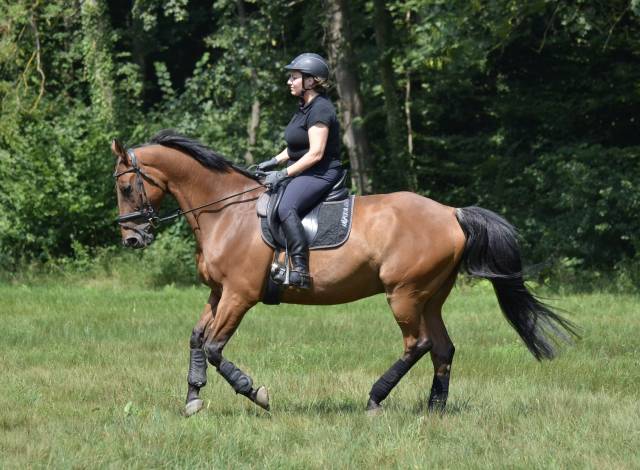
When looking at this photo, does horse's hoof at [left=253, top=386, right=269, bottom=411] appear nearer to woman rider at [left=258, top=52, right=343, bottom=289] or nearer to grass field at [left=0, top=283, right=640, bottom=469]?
grass field at [left=0, top=283, right=640, bottom=469]

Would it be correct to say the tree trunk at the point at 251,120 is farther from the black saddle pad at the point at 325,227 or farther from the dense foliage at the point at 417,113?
the black saddle pad at the point at 325,227

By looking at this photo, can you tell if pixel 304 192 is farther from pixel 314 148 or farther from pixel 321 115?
pixel 321 115

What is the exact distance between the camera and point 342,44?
A: 22.4 metres

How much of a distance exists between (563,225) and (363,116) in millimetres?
5008

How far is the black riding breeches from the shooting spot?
8.60 m

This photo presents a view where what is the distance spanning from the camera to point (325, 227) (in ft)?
28.6

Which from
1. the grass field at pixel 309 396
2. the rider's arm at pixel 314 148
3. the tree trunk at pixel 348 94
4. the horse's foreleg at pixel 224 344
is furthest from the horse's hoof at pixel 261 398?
the tree trunk at pixel 348 94

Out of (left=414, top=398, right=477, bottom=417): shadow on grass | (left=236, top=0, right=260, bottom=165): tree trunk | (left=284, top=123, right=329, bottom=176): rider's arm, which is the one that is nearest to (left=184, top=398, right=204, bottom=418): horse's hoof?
(left=414, top=398, right=477, bottom=417): shadow on grass

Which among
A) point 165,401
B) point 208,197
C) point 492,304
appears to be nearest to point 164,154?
point 208,197

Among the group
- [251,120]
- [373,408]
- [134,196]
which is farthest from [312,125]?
[251,120]

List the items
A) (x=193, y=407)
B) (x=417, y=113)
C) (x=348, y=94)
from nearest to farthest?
(x=193, y=407) → (x=348, y=94) → (x=417, y=113)

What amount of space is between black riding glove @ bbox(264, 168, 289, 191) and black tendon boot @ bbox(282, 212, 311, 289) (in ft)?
1.05

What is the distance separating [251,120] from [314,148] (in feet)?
57.8

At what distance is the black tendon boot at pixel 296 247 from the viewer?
854 centimetres
